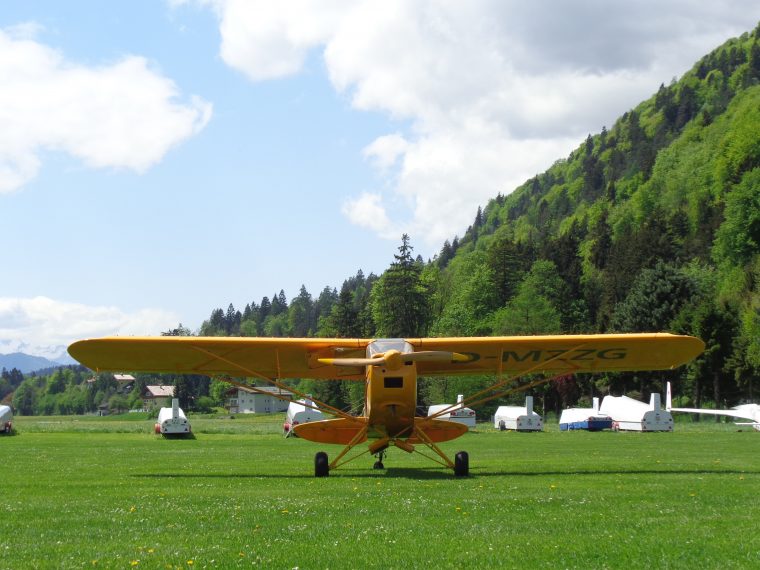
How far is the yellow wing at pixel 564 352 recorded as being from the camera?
56.5ft

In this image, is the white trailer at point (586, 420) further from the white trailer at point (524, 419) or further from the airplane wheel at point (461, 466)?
the airplane wheel at point (461, 466)

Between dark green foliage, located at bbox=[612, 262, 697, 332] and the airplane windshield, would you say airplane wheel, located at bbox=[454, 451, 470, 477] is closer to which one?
the airplane windshield

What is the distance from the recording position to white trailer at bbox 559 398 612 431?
5534 cm

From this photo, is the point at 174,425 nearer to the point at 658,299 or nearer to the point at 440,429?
the point at 440,429

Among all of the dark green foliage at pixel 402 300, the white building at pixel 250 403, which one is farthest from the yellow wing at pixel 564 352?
the white building at pixel 250 403

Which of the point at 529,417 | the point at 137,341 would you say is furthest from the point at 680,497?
the point at 529,417

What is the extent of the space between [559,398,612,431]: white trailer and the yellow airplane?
3804cm

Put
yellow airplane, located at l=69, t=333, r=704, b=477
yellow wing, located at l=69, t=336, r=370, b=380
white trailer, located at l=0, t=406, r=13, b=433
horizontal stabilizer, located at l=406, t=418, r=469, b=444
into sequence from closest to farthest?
1. yellow airplane, located at l=69, t=333, r=704, b=477
2. yellow wing, located at l=69, t=336, r=370, b=380
3. horizontal stabilizer, located at l=406, t=418, r=469, b=444
4. white trailer, located at l=0, t=406, r=13, b=433

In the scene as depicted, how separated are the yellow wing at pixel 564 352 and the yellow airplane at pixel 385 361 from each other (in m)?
0.02

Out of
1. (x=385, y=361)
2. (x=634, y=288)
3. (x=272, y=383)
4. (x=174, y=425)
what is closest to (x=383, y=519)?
(x=385, y=361)

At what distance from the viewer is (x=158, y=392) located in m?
176

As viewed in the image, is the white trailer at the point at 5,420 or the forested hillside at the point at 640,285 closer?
the white trailer at the point at 5,420

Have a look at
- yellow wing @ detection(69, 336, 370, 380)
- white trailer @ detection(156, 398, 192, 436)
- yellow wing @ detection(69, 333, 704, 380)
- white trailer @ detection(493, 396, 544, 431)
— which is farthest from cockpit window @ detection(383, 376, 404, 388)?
white trailer @ detection(493, 396, 544, 431)

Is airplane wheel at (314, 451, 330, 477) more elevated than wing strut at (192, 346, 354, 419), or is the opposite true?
wing strut at (192, 346, 354, 419)
